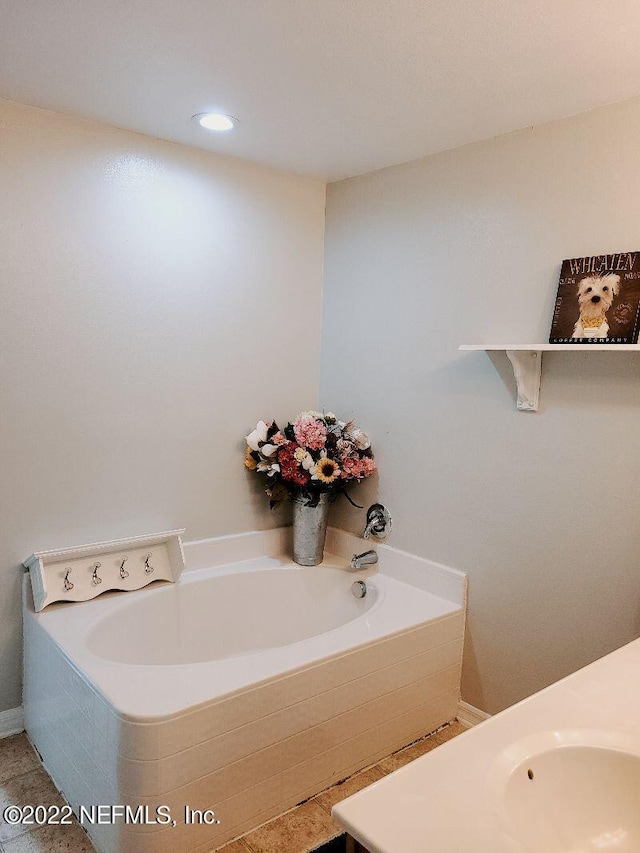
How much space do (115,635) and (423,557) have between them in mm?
1274

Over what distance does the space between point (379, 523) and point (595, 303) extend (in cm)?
134

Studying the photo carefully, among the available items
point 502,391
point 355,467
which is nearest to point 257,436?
Result: point 355,467

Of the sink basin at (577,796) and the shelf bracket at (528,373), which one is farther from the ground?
the shelf bracket at (528,373)

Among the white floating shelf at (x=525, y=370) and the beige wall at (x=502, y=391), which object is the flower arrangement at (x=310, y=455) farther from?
the white floating shelf at (x=525, y=370)

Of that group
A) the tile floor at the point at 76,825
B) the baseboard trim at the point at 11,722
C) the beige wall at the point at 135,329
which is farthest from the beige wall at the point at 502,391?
the baseboard trim at the point at 11,722

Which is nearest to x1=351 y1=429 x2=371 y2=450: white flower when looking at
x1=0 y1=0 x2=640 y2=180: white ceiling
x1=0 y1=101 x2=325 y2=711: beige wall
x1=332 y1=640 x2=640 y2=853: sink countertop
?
x1=0 y1=101 x2=325 y2=711: beige wall

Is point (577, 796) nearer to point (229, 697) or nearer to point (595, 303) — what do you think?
point (229, 697)

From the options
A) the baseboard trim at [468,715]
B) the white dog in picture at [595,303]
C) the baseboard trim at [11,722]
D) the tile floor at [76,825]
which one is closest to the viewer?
the tile floor at [76,825]

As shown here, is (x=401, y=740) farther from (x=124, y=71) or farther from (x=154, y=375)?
(x=124, y=71)

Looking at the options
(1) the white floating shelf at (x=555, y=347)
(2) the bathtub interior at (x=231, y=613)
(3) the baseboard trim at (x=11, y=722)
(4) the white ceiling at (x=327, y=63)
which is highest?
(4) the white ceiling at (x=327, y=63)

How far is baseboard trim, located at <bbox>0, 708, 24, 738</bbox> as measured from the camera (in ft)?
7.68

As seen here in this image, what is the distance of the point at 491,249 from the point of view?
7.82 ft

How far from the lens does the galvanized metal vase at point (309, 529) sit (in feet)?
9.48

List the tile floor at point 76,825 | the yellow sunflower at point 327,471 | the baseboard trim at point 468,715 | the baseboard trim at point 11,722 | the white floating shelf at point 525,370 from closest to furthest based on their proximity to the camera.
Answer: the tile floor at point 76,825, the white floating shelf at point 525,370, the baseboard trim at point 11,722, the baseboard trim at point 468,715, the yellow sunflower at point 327,471
